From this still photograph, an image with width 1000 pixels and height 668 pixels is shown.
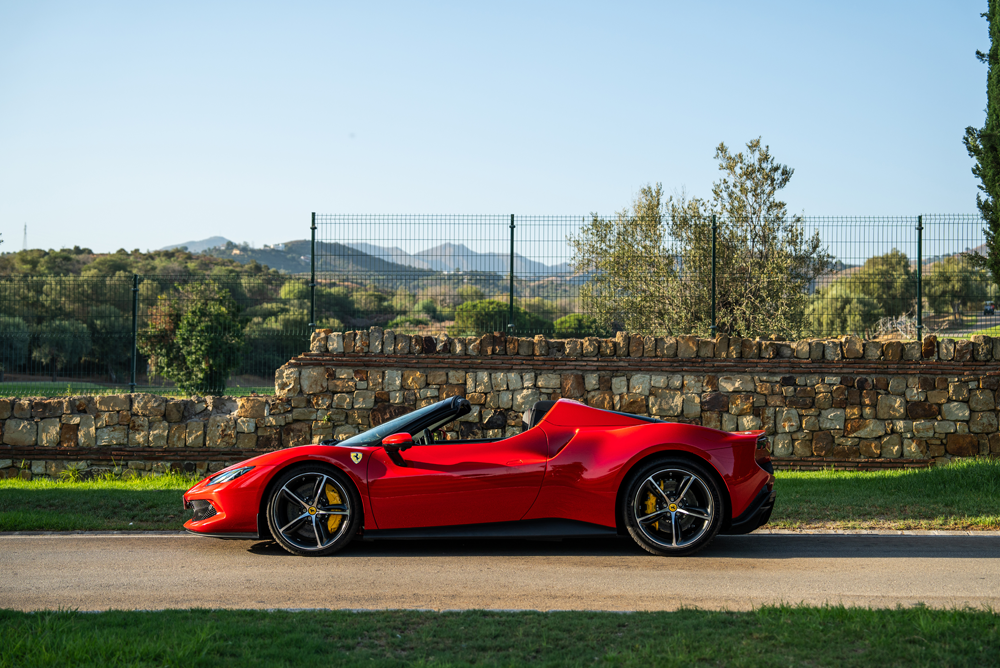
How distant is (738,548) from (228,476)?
4.27m

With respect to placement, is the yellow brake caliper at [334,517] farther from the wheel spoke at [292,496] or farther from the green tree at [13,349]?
the green tree at [13,349]

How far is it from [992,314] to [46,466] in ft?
46.3

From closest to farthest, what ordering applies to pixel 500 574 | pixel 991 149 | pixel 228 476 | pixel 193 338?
pixel 500 574 < pixel 228 476 < pixel 991 149 < pixel 193 338

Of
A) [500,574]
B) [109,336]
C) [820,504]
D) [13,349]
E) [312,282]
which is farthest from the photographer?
[13,349]

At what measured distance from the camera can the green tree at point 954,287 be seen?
1238cm

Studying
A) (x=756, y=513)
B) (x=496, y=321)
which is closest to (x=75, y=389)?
(x=496, y=321)

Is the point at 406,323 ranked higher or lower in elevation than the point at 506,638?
higher

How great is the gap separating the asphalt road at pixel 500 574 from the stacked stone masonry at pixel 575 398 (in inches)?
168

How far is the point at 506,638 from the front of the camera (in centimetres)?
409

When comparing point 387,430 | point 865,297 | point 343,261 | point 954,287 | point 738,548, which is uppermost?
point 343,261

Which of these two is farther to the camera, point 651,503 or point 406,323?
point 406,323

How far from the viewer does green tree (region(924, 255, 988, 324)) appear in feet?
40.6

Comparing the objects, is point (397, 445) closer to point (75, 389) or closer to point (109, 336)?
point (109, 336)

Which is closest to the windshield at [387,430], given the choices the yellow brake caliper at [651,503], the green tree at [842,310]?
the yellow brake caliper at [651,503]
